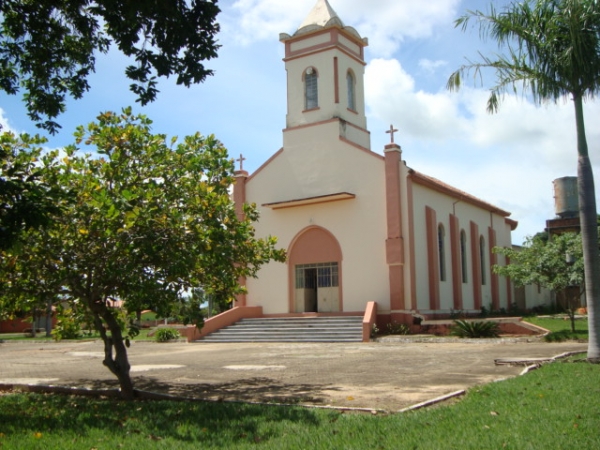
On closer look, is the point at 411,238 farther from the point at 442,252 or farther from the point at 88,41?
the point at 88,41

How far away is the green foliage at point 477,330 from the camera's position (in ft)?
70.6

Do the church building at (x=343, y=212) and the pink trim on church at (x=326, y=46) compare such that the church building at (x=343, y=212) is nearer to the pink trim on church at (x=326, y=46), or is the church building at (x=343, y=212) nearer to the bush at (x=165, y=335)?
the pink trim on church at (x=326, y=46)

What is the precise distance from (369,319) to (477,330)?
3890mm

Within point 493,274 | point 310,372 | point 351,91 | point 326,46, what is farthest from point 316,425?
point 493,274

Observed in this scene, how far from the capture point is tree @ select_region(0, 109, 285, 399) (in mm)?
8656

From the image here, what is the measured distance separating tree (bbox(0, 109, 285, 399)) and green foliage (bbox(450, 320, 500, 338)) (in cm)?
1351

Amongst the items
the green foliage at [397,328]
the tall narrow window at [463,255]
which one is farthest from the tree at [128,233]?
the tall narrow window at [463,255]

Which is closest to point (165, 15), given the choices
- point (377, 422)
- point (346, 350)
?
point (377, 422)

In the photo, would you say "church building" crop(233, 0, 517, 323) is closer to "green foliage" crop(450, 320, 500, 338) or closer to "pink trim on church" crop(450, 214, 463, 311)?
"pink trim on church" crop(450, 214, 463, 311)

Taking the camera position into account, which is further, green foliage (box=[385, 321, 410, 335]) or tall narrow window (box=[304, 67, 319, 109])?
tall narrow window (box=[304, 67, 319, 109])

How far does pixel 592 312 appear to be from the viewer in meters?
12.7

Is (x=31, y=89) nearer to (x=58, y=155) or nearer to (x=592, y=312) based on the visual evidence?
(x=58, y=155)

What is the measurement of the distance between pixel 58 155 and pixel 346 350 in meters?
11.5

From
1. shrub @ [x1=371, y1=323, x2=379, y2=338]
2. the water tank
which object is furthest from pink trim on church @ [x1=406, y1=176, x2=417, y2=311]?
the water tank
